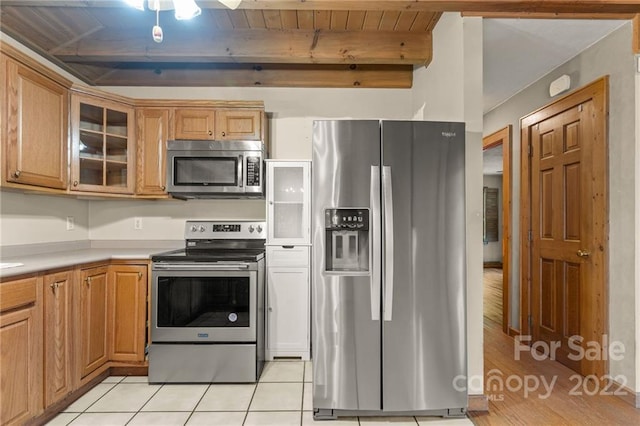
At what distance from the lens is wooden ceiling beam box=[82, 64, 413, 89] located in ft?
10.4

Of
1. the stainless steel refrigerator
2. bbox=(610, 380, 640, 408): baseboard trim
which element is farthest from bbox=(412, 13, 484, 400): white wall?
bbox=(610, 380, 640, 408): baseboard trim

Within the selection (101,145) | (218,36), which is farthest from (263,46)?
(101,145)

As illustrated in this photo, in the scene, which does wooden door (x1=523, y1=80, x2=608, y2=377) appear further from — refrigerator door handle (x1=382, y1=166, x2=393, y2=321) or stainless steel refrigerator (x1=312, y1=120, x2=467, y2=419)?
refrigerator door handle (x1=382, y1=166, x2=393, y2=321)

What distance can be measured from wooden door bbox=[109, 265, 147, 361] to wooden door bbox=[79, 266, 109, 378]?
0.24 ft

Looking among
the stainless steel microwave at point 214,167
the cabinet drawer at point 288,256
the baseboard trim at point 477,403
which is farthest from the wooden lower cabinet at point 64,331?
the baseboard trim at point 477,403

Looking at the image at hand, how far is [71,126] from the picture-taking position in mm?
2557

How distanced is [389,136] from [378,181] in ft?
0.90

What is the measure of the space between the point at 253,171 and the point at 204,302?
1087 millimetres

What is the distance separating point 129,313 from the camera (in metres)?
2.52

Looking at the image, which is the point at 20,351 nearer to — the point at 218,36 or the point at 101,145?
the point at 101,145

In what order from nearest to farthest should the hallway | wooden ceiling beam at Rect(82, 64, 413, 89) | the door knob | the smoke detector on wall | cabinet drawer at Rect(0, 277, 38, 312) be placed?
1. cabinet drawer at Rect(0, 277, 38, 312)
2. the hallway
3. the door knob
4. the smoke detector on wall
5. wooden ceiling beam at Rect(82, 64, 413, 89)

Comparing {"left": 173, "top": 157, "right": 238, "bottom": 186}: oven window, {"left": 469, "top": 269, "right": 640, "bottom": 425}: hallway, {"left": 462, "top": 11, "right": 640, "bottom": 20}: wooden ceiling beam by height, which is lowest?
{"left": 469, "top": 269, "right": 640, "bottom": 425}: hallway

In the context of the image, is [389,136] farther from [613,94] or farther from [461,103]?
[613,94]

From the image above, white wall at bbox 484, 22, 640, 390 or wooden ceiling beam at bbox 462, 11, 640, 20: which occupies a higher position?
wooden ceiling beam at bbox 462, 11, 640, 20
